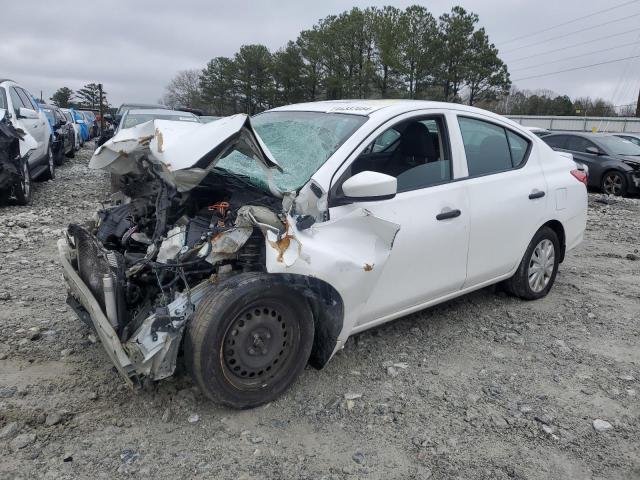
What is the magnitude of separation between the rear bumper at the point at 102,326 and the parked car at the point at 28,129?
526 cm

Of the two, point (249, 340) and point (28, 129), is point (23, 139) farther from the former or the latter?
point (249, 340)

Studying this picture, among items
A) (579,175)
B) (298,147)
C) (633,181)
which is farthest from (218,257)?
(633,181)

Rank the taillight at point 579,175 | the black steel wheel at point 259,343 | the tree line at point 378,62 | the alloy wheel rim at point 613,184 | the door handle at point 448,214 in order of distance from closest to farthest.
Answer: the black steel wheel at point 259,343
the door handle at point 448,214
the taillight at point 579,175
the alloy wheel rim at point 613,184
the tree line at point 378,62

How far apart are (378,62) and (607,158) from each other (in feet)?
113

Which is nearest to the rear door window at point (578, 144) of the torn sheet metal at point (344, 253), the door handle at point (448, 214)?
the door handle at point (448, 214)

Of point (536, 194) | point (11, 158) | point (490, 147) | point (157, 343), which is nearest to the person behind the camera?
point (157, 343)

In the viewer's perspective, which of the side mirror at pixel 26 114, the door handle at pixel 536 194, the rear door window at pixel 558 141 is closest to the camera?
the door handle at pixel 536 194

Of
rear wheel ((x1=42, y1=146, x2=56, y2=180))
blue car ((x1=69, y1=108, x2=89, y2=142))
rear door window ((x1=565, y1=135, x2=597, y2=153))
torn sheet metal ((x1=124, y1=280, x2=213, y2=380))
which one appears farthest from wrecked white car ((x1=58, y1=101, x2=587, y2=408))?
blue car ((x1=69, y1=108, x2=89, y2=142))

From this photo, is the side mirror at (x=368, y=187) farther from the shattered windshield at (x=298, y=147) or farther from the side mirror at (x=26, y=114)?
the side mirror at (x=26, y=114)

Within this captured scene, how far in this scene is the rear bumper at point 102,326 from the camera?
8.32 ft

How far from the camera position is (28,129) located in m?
8.72

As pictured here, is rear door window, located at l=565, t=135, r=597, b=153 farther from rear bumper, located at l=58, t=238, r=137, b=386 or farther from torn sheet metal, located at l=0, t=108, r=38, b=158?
rear bumper, located at l=58, t=238, r=137, b=386

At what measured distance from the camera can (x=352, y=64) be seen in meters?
45.4

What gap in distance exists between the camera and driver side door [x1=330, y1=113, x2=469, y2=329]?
3.12 m
